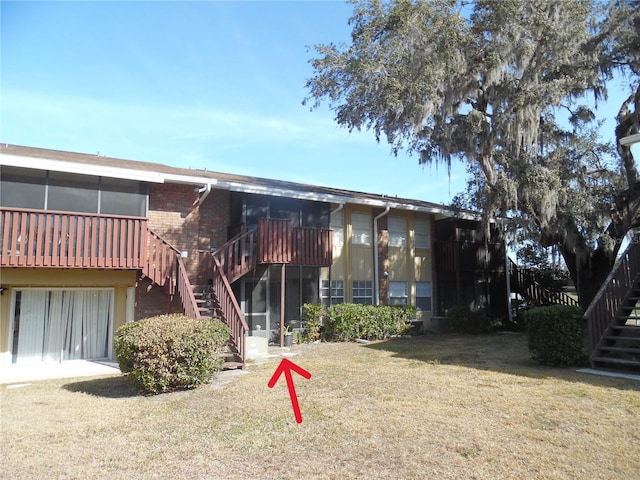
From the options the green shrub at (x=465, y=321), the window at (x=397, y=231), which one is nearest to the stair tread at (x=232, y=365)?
the window at (x=397, y=231)

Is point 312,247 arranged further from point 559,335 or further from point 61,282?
point 559,335

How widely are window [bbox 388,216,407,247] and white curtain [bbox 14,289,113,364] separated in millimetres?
10996

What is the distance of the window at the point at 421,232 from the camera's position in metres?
20.3

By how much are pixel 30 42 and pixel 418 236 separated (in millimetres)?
15630

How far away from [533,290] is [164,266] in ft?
56.8

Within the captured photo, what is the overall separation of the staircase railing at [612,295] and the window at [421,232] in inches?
371

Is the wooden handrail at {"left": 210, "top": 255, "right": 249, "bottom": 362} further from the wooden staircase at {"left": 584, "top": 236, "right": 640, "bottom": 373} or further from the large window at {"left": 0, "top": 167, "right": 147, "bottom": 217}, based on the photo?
the wooden staircase at {"left": 584, "top": 236, "right": 640, "bottom": 373}

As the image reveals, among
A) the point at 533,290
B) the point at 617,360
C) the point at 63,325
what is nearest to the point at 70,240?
the point at 63,325

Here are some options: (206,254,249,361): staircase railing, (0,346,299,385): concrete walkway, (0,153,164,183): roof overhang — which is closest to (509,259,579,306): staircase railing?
(0,346,299,385): concrete walkway

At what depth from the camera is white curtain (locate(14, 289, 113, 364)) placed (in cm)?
1208

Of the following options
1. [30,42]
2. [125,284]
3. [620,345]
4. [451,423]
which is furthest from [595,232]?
[30,42]

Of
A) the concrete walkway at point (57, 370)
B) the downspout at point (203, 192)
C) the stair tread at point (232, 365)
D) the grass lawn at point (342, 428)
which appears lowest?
the concrete walkway at point (57, 370)

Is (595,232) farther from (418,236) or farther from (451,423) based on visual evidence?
(451,423)

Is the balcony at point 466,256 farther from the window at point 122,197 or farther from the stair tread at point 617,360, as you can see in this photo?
the window at point 122,197
